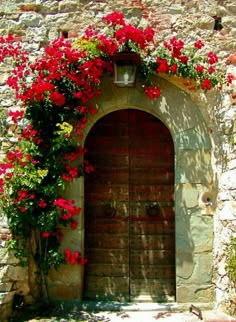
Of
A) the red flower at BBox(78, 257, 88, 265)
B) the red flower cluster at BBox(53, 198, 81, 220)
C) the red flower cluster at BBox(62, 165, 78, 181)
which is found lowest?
the red flower at BBox(78, 257, 88, 265)

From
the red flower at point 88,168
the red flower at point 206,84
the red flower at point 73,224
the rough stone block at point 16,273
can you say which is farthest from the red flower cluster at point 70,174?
the red flower at point 206,84

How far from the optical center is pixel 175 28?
514 cm

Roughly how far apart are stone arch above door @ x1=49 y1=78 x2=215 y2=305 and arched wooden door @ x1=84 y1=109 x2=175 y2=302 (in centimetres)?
19

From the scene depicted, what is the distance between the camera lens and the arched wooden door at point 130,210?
17.0 ft

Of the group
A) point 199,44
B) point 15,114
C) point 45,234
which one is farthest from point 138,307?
point 199,44

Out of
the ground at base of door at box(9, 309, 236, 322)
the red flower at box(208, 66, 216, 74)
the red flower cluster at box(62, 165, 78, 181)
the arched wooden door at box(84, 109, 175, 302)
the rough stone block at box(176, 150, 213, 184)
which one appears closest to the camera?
the ground at base of door at box(9, 309, 236, 322)

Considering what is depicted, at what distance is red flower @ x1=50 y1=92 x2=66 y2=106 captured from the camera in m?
4.79

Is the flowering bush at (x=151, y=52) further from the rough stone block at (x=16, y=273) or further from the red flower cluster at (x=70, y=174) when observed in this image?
the rough stone block at (x=16, y=273)

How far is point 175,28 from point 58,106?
155 cm

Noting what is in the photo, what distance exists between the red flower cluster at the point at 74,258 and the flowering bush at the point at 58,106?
0.4 inches

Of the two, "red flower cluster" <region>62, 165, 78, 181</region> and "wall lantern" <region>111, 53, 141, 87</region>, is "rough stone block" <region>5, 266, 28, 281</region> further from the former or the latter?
"wall lantern" <region>111, 53, 141, 87</region>

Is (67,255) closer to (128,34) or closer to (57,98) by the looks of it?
(57,98)

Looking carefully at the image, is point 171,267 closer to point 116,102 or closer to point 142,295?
point 142,295

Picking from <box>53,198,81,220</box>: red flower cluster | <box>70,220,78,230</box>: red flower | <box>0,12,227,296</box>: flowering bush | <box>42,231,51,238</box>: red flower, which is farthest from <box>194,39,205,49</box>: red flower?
<box>42,231,51,238</box>: red flower
